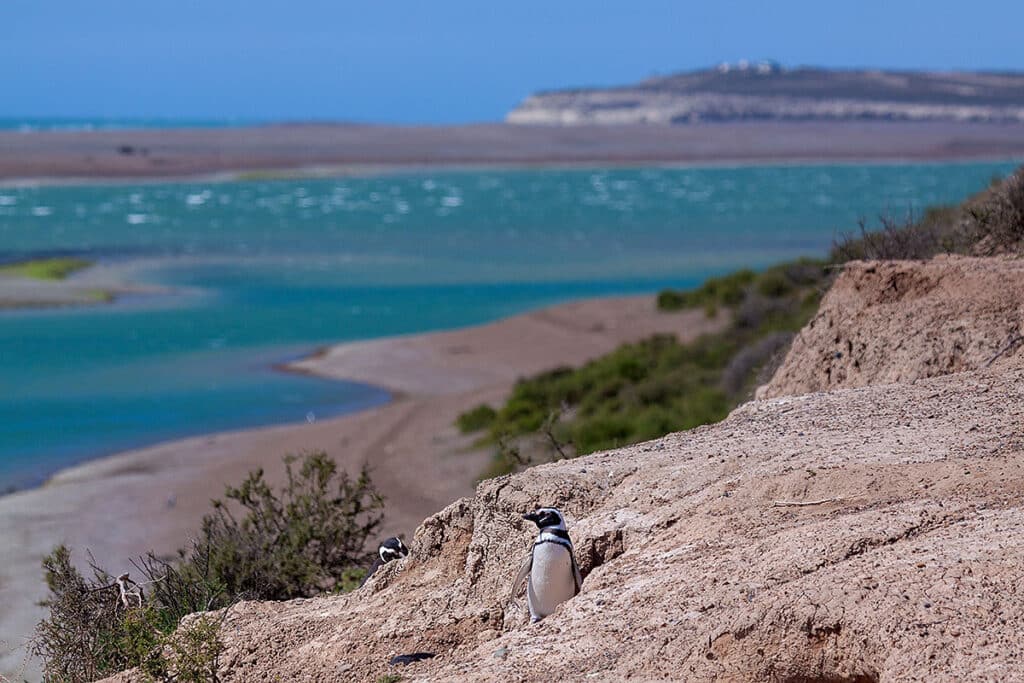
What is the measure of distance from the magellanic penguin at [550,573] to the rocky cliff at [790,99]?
143003mm

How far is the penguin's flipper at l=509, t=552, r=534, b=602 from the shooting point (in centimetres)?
664

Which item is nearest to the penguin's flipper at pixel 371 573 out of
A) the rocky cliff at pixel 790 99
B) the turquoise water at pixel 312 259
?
the turquoise water at pixel 312 259

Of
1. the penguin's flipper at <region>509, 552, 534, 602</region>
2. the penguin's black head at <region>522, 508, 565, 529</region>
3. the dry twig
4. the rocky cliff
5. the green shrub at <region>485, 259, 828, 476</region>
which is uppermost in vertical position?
the rocky cliff

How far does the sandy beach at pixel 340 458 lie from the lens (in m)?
15.5

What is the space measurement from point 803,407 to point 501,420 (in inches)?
469

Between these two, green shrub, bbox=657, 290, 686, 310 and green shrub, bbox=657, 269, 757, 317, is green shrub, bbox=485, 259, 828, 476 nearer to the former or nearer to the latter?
green shrub, bbox=657, 269, 757, 317

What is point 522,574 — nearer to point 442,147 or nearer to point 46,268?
point 46,268

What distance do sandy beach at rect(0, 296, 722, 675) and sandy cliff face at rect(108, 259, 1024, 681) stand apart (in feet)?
15.9

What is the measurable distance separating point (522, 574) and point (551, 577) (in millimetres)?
280

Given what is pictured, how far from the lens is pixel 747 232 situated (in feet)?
175

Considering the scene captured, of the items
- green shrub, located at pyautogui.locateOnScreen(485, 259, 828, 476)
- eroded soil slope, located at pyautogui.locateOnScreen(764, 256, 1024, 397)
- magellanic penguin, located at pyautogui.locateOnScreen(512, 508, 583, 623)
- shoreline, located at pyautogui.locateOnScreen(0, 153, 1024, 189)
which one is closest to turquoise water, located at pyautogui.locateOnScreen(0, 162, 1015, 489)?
shoreline, located at pyautogui.locateOnScreen(0, 153, 1024, 189)

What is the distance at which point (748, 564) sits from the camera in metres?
6.02

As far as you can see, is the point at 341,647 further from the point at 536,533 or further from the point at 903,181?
the point at 903,181

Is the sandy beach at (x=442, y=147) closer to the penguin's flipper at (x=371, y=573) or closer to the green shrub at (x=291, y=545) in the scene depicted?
the green shrub at (x=291, y=545)
